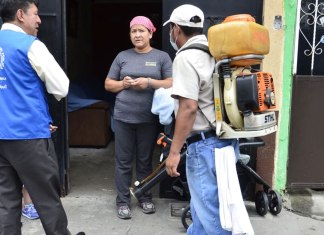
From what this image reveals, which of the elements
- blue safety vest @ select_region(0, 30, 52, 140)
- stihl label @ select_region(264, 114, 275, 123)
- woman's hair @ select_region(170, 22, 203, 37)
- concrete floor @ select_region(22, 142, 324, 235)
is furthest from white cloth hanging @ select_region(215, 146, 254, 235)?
blue safety vest @ select_region(0, 30, 52, 140)

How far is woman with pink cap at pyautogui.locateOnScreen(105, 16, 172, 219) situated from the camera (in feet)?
12.1

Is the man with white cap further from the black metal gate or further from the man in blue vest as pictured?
the black metal gate

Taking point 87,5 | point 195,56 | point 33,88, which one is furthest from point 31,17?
point 87,5

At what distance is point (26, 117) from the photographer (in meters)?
2.72

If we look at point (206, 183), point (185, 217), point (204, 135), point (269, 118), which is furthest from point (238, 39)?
point (185, 217)

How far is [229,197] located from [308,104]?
6.61ft

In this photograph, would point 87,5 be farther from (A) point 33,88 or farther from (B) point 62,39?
(A) point 33,88

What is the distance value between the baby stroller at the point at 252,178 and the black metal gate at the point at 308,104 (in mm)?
484

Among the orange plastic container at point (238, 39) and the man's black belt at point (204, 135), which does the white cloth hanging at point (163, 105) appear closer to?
the man's black belt at point (204, 135)

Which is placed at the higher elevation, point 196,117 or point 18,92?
point 18,92

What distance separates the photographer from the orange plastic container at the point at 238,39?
7.85 ft

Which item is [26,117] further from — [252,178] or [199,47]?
[252,178]

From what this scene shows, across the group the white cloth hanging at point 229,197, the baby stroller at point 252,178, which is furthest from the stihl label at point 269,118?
the baby stroller at point 252,178

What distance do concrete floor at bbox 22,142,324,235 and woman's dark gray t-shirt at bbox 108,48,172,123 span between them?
95cm
